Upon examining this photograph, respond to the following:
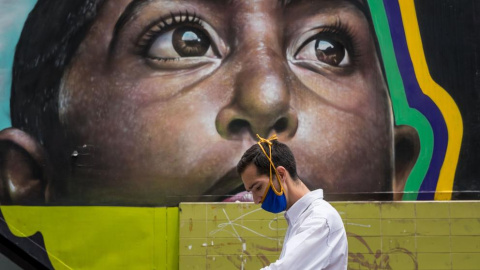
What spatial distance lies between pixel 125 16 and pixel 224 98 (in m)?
1.21

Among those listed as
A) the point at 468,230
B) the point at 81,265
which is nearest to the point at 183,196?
the point at 81,265

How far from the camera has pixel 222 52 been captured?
660 cm

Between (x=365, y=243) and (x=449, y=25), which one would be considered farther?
(x=449, y=25)

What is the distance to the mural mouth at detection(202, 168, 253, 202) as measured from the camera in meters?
6.44

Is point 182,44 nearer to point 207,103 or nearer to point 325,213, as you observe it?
point 207,103

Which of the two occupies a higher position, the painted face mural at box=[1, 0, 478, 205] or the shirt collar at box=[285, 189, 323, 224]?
the painted face mural at box=[1, 0, 478, 205]

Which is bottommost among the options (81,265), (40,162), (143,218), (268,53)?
(81,265)

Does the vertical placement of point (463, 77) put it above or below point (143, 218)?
above

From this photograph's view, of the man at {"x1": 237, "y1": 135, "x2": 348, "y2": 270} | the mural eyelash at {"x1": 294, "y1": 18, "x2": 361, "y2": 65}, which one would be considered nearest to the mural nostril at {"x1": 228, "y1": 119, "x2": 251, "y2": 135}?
the mural eyelash at {"x1": 294, "y1": 18, "x2": 361, "y2": 65}

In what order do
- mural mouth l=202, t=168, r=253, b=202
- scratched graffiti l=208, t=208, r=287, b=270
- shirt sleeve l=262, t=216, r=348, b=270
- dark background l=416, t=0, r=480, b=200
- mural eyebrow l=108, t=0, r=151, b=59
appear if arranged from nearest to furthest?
shirt sleeve l=262, t=216, r=348, b=270 < scratched graffiti l=208, t=208, r=287, b=270 < mural mouth l=202, t=168, r=253, b=202 < mural eyebrow l=108, t=0, r=151, b=59 < dark background l=416, t=0, r=480, b=200

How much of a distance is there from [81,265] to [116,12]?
92.9 inches

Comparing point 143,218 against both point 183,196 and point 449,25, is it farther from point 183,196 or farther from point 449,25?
point 449,25

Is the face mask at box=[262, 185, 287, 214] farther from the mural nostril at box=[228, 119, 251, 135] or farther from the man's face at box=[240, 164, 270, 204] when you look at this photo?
the mural nostril at box=[228, 119, 251, 135]

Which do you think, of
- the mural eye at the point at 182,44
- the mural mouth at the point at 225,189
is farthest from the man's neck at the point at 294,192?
the mural eye at the point at 182,44
